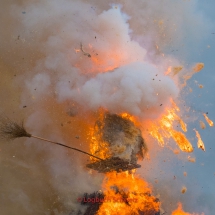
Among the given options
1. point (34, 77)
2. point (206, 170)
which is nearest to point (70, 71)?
point (34, 77)

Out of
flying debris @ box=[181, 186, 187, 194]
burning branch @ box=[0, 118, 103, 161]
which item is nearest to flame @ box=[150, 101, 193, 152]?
flying debris @ box=[181, 186, 187, 194]

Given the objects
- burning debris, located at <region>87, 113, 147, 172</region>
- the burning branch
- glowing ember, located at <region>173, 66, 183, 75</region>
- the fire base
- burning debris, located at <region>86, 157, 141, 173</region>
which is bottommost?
the fire base

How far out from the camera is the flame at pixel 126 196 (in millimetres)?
8234

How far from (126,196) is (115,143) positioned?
5.95 ft

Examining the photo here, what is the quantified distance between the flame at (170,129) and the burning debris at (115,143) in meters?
0.90

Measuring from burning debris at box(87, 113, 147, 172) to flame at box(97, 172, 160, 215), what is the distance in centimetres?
39

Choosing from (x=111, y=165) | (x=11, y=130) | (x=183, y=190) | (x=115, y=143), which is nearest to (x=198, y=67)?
(x=115, y=143)

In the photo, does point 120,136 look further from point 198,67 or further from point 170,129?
point 198,67

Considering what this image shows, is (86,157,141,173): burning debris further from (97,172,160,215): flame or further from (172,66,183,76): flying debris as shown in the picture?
(172,66,183,76): flying debris

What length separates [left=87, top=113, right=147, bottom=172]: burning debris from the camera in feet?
26.6

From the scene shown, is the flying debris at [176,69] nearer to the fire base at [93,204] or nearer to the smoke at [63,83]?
the smoke at [63,83]

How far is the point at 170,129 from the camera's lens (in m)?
9.09

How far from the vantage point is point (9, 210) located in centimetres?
766

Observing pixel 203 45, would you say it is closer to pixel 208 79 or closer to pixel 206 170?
pixel 208 79
